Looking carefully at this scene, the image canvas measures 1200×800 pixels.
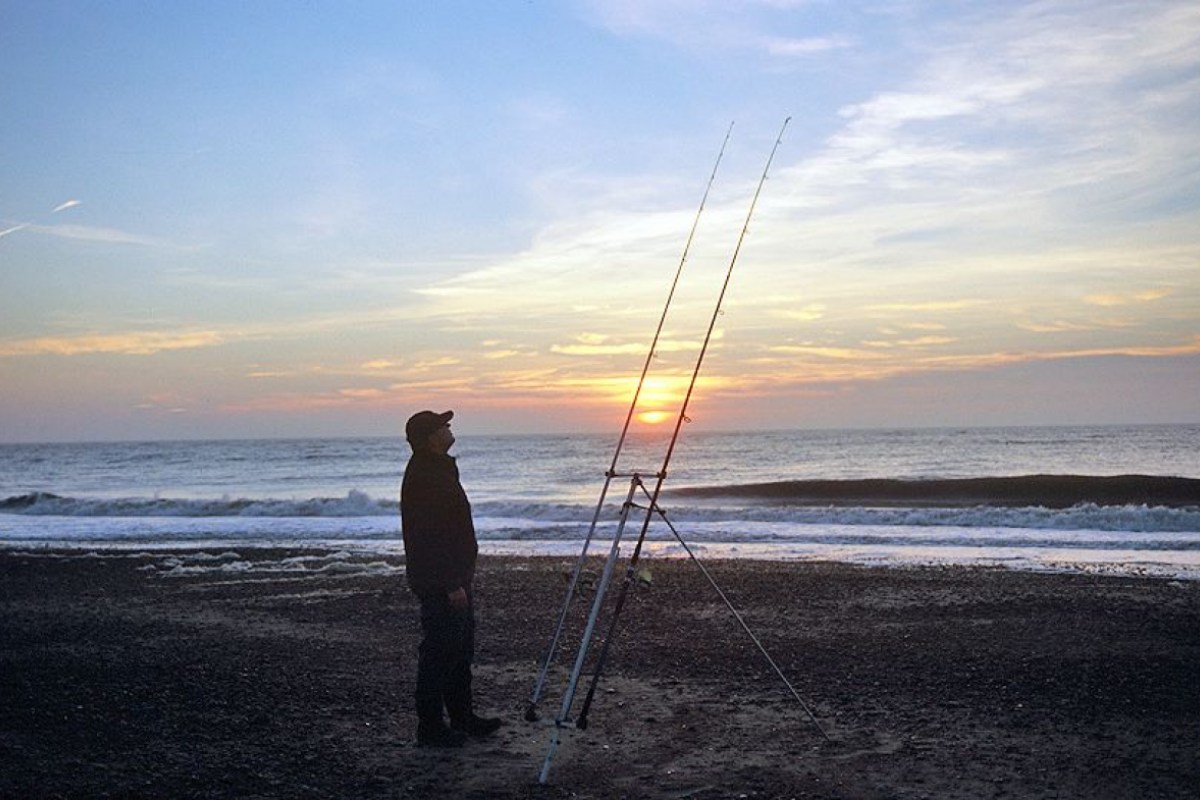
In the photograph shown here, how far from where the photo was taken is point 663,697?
268 inches

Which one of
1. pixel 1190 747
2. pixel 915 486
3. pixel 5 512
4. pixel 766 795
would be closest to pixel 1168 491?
pixel 915 486

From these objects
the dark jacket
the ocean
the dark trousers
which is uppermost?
the dark jacket

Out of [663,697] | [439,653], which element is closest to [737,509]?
[663,697]

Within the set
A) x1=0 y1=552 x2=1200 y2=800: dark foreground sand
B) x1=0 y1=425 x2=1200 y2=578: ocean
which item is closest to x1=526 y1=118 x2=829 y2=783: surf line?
x1=0 y1=552 x2=1200 y2=800: dark foreground sand

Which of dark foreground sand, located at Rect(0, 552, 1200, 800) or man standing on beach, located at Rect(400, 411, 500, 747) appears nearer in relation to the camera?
dark foreground sand, located at Rect(0, 552, 1200, 800)

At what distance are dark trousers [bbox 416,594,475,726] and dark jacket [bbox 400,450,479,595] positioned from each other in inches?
5.0

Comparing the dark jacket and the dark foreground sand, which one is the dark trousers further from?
the dark foreground sand

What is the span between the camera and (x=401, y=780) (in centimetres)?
516

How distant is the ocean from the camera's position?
16953 millimetres

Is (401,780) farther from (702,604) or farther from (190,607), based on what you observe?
(190,607)

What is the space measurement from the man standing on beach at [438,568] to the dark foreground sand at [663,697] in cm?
31

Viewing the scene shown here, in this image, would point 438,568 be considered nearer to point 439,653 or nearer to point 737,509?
point 439,653

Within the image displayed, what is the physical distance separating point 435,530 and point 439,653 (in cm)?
72

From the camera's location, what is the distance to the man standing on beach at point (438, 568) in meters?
5.57
